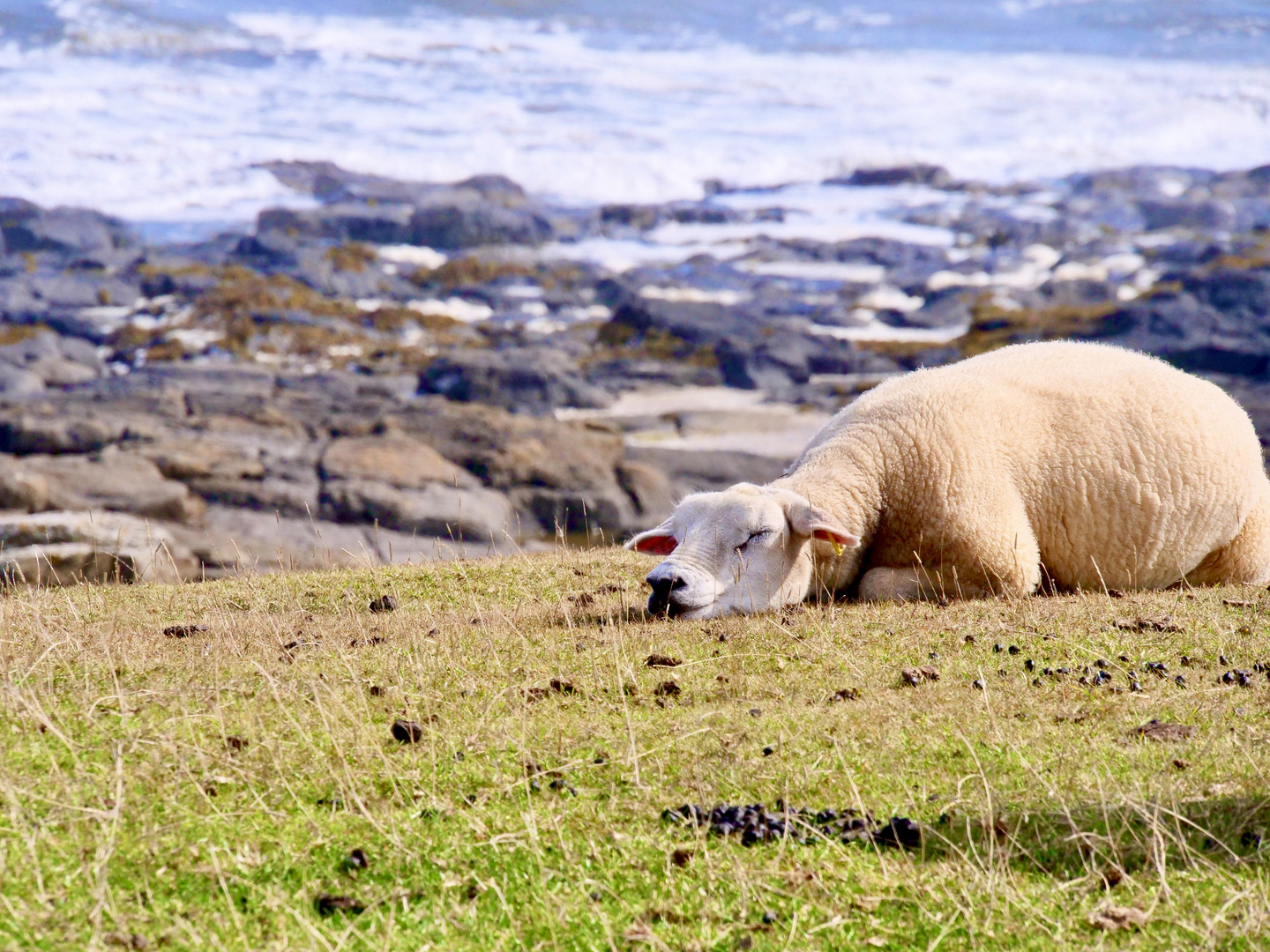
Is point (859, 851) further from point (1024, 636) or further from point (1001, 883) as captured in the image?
point (1024, 636)

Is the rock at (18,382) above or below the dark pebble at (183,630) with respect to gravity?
below

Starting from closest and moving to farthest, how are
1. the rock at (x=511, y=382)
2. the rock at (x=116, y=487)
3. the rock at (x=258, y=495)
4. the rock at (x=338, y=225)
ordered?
the rock at (x=116, y=487), the rock at (x=258, y=495), the rock at (x=511, y=382), the rock at (x=338, y=225)

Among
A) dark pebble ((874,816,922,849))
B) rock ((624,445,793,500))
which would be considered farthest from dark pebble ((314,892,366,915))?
rock ((624,445,793,500))

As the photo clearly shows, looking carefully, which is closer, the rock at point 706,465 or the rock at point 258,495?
the rock at point 258,495

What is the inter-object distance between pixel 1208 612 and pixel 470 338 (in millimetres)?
41990

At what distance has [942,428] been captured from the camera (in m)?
9.80

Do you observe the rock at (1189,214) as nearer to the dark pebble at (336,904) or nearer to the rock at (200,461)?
the rock at (200,461)

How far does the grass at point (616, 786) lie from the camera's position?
457cm

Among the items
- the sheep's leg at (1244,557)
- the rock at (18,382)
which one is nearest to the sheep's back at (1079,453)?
the sheep's leg at (1244,557)

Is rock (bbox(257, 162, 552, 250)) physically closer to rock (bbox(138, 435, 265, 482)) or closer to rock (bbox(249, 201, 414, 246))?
rock (bbox(249, 201, 414, 246))

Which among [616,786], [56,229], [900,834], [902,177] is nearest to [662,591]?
[616,786]

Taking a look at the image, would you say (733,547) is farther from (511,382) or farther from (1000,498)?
(511,382)

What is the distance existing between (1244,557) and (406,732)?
7653 millimetres

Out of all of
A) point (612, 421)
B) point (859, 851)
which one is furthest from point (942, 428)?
point (612, 421)
